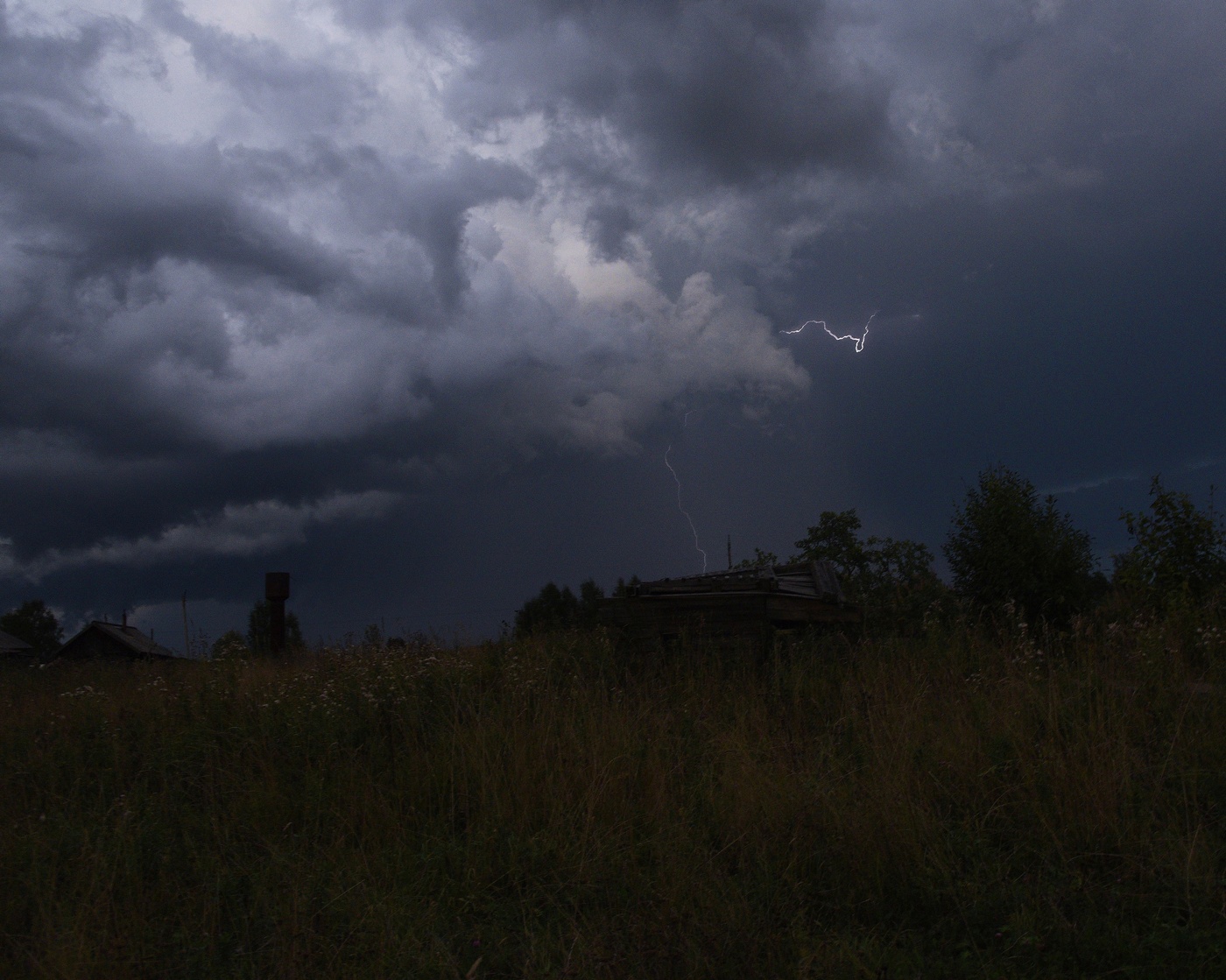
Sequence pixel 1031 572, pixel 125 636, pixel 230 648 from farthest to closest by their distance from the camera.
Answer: pixel 125 636, pixel 1031 572, pixel 230 648

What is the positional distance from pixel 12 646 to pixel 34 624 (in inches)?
1616

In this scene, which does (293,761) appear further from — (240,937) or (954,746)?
(954,746)

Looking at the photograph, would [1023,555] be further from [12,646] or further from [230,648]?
[12,646]

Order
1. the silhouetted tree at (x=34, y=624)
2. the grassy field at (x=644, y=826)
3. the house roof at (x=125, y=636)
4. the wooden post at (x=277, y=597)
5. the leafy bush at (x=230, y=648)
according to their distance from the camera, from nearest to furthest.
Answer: the grassy field at (x=644, y=826), the leafy bush at (x=230, y=648), the wooden post at (x=277, y=597), the house roof at (x=125, y=636), the silhouetted tree at (x=34, y=624)

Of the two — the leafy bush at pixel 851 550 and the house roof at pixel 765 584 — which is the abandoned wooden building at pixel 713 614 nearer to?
the house roof at pixel 765 584

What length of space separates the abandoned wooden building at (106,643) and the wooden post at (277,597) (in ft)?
74.6

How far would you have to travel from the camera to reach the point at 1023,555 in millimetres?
19672

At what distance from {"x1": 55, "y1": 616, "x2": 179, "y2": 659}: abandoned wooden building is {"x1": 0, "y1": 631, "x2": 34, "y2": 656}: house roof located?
1279mm

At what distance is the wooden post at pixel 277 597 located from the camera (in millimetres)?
10625

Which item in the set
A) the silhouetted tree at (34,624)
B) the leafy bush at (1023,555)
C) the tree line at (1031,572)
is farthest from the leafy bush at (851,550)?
the silhouetted tree at (34,624)

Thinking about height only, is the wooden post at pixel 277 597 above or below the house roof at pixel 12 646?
above

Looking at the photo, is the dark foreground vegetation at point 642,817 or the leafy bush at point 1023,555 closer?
the dark foreground vegetation at point 642,817

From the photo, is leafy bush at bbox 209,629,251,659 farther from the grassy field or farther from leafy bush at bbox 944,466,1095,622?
leafy bush at bbox 944,466,1095,622

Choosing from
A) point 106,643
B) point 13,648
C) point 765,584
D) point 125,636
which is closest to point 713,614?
point 765,584
